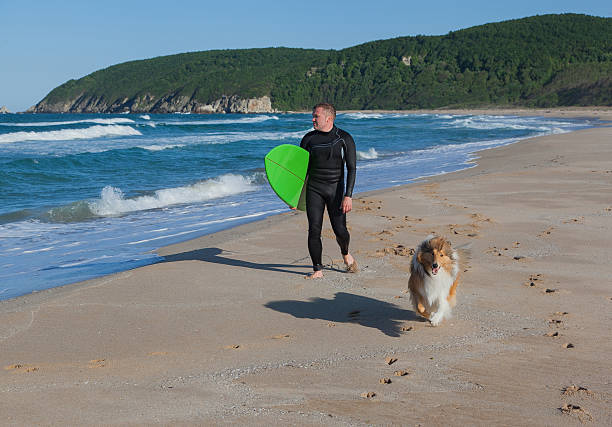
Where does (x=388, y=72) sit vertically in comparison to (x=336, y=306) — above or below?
above

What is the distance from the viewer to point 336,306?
462 cm

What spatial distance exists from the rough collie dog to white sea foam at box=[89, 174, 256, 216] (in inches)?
296

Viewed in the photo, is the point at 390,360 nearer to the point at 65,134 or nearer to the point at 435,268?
the point at 435,268

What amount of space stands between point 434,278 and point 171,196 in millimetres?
8685

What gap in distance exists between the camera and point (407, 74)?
13488 centimetres

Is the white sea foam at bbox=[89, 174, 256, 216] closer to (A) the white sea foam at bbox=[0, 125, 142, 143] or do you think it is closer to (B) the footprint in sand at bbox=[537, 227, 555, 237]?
(B) the footprint in sand at bbox=[537, 227, 555, 237]

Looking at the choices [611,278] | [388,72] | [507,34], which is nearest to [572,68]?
[507,34]

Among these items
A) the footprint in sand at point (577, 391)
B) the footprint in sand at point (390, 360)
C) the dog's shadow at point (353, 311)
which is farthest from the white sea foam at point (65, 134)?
the footprint in sand at point (577, 391)

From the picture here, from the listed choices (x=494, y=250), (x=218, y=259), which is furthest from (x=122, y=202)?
(x=494, y=250)

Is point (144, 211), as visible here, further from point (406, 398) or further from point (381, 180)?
point (406, 398)

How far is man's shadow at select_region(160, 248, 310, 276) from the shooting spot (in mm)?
5789

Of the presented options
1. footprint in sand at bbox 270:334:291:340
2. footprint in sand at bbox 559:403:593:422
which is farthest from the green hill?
footprint in sand at bbox 559:403:593:422

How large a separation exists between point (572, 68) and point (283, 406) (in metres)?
117

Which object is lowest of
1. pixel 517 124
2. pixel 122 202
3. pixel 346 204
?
pixel 122 202
